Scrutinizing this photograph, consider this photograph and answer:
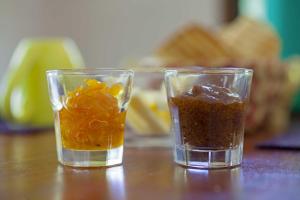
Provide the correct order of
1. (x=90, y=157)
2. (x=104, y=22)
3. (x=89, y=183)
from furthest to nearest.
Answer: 1. (x=104, y=22)
2. (x=90, y=157)
3. (x=89, y=183)

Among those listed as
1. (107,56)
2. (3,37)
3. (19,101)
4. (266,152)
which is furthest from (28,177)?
(107,56)

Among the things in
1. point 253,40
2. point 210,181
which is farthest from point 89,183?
point 253,40

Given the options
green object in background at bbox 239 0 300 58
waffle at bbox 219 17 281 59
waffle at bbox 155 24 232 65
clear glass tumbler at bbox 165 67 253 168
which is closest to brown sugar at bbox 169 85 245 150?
clear glass tumbler at bbox 165 67 253 168

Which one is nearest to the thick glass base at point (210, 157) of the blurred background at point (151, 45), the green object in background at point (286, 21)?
the blurred background at point (151, 45)

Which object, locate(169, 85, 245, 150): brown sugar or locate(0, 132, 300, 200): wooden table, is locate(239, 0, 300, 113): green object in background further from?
locate(169, 85, 245, 150): brown sugar

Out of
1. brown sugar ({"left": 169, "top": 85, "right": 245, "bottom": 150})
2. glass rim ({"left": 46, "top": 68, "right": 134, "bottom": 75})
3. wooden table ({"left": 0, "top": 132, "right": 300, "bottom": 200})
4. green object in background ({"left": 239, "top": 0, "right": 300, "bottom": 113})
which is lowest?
wooden table ({"left": 0, "top": 132, "right": 300, "bottom": 200})

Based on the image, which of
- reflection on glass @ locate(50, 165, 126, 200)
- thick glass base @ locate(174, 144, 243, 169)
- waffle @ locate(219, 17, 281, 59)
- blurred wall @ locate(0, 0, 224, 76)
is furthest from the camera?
blurred wall @ locate(0, 0, 224, 76)

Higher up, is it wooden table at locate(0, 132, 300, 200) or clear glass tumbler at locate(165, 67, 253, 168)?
clear glass tumbler at locate(165, 67, 253, 168)

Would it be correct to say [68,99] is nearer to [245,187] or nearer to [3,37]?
[245,187]

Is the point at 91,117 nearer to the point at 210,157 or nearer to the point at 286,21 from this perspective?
the point at 210,157
